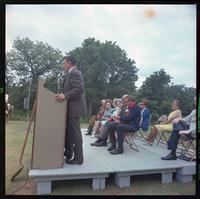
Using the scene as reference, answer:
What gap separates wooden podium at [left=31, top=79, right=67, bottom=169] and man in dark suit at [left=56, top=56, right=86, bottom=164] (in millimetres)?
101

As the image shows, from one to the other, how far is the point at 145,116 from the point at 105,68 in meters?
0.78

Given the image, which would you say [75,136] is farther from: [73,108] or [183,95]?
[183,95]

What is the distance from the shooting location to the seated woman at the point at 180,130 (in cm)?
330

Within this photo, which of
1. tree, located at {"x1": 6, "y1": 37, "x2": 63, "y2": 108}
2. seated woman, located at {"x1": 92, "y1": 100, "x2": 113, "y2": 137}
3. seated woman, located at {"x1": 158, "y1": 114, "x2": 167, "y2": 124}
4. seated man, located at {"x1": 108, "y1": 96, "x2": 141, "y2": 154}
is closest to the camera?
tree, located at {"x1": 6, "y1": 37, "x2": 63, "y2": 108}

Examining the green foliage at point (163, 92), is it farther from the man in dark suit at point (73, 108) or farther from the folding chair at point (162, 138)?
the man in dark suit at point (73, 108)

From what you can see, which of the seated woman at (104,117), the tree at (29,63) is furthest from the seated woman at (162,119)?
the tree at (29,63)

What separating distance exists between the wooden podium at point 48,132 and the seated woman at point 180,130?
1247 millimetres

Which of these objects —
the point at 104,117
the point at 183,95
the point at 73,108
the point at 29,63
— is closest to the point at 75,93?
the point at 73,108

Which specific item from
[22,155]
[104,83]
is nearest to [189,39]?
[104,83]

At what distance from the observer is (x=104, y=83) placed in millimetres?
3293

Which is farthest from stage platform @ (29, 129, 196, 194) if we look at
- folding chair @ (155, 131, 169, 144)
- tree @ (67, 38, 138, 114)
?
tree @ (67, 38, 138, 114)

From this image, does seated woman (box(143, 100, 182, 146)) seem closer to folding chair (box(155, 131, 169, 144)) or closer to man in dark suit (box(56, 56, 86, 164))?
folding chair (box(155, 131, 169, 144))

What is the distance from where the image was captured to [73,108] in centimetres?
360

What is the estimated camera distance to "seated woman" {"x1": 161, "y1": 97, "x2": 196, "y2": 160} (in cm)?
330
